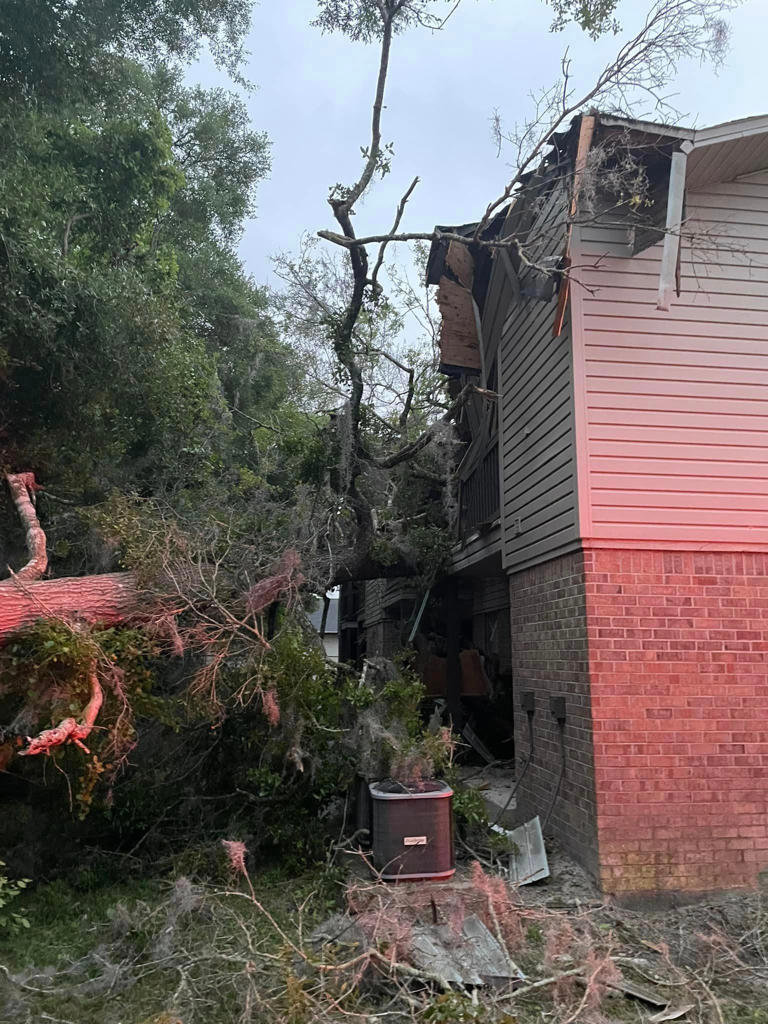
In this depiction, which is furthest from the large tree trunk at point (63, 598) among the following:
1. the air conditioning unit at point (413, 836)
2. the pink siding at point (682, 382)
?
the pink siding at point (682, 382)

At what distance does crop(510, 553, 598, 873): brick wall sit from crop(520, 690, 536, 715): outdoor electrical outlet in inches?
2.7

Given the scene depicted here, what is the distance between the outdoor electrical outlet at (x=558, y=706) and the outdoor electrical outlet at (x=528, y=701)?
1.94ft

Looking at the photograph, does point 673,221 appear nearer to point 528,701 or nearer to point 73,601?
point 528,701

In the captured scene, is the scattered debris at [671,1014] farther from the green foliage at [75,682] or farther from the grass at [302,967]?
the green foliage at [75,682]

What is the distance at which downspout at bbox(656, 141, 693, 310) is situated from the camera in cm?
543

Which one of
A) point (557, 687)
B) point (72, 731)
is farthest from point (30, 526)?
point (557, 687)

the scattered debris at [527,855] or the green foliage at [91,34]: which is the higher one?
the green foliage at [91,34]

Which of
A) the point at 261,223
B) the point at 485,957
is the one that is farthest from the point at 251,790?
the point at 261,223

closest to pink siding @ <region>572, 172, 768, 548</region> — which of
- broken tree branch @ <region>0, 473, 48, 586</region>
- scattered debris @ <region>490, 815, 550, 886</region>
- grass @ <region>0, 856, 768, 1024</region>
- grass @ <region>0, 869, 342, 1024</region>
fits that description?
scattered debris @ <region>490, 815, 550, 886</region>

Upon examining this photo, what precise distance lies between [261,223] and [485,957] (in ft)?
59.7

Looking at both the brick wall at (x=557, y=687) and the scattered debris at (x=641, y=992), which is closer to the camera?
the scattered debris at (x=641, y=992)

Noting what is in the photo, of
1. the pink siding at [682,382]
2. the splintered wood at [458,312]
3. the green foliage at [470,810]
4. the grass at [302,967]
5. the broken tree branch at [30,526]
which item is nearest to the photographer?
the grass at [302,967]

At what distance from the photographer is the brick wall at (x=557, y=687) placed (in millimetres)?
5496

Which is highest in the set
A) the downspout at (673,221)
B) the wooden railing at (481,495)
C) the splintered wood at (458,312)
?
the splintered wood at (458,312)
